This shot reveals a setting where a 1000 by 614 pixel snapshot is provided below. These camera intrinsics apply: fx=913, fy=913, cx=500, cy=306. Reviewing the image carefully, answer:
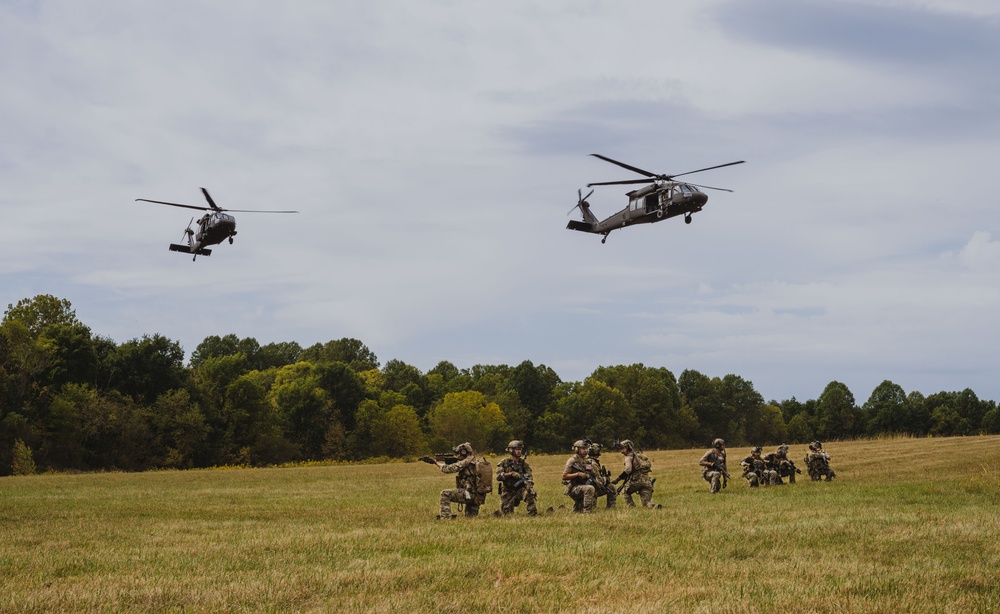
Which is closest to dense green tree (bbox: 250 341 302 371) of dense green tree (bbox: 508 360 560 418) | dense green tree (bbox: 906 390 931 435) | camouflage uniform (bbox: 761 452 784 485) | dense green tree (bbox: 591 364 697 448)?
dense green tree (bbox: 508 360 560 418)

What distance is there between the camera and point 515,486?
2108cm

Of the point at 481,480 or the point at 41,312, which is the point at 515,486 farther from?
the point at 41,312

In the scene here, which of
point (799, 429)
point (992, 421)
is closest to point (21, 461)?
point (799, 429)

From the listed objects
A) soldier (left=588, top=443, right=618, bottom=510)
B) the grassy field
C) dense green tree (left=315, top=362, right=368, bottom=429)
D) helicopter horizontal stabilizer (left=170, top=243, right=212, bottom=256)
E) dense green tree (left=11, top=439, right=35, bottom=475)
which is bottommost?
dense green tree (left=11, top=439, right=35, bottom=475)

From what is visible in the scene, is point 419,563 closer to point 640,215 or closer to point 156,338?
point 640,215

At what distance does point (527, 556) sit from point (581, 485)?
8349 millimetres

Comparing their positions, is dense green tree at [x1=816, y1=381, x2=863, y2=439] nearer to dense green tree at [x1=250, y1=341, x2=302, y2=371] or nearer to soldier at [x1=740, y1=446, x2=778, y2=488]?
dense green tree at [x1=250, y1=341, x2=302, y2=371]

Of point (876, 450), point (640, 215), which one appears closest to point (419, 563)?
point (640, 215)

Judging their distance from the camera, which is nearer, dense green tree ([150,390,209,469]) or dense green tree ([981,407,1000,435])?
dense green tree ([150,390,209,469])

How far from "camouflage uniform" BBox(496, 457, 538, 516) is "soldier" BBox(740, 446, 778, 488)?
11.1 m

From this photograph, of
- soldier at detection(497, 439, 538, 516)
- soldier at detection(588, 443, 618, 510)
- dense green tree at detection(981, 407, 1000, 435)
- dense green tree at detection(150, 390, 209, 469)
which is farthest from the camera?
dense green tree at detection(981, 407, 1000, 435)

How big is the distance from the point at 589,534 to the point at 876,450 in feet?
133

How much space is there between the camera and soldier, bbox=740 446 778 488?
29656mm

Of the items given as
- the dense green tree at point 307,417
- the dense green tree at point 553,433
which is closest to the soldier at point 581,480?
the dense green tree at point 307,417
